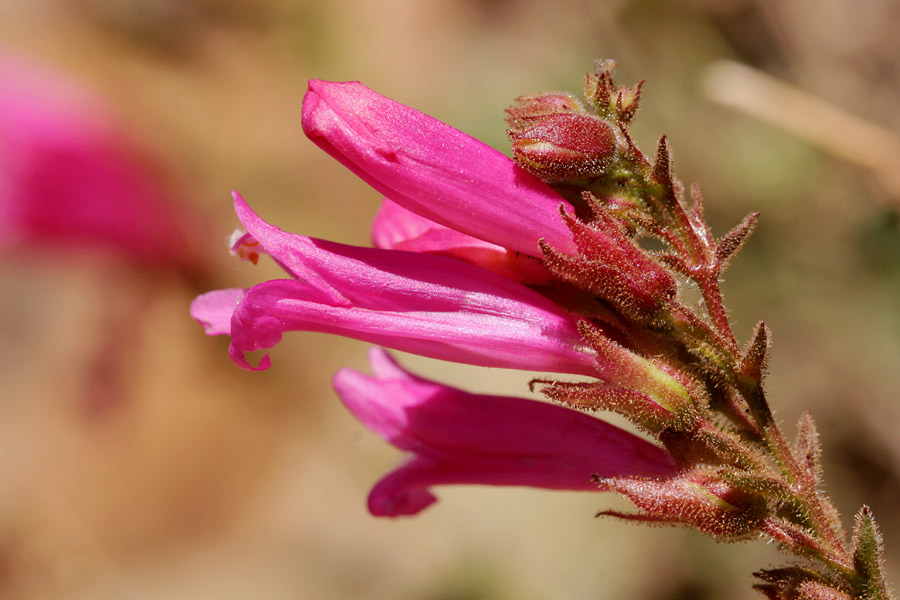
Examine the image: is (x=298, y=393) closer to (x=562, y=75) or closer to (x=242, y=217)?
(x=562, y=75)

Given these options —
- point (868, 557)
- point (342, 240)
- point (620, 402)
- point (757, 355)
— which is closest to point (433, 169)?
point (620, 402)

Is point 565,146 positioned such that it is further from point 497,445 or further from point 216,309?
point 216,309

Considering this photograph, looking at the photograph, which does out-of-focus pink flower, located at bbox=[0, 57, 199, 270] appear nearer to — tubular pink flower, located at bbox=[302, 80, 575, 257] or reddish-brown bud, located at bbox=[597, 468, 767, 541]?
tubular pink flower, located at bbox=[302, 80, 575, 257]

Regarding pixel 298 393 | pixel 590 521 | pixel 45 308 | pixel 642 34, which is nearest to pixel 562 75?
pixel 642 34

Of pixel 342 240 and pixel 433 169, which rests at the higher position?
pixel 342 240

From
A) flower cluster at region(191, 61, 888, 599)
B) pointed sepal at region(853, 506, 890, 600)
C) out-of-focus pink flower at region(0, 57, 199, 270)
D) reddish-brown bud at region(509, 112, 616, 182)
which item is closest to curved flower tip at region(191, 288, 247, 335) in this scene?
flower cluster at region(191, 61, 888, 599)

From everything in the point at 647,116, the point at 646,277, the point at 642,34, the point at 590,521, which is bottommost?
the point at 646,277

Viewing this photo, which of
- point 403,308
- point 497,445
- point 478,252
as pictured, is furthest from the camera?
point 497,445
